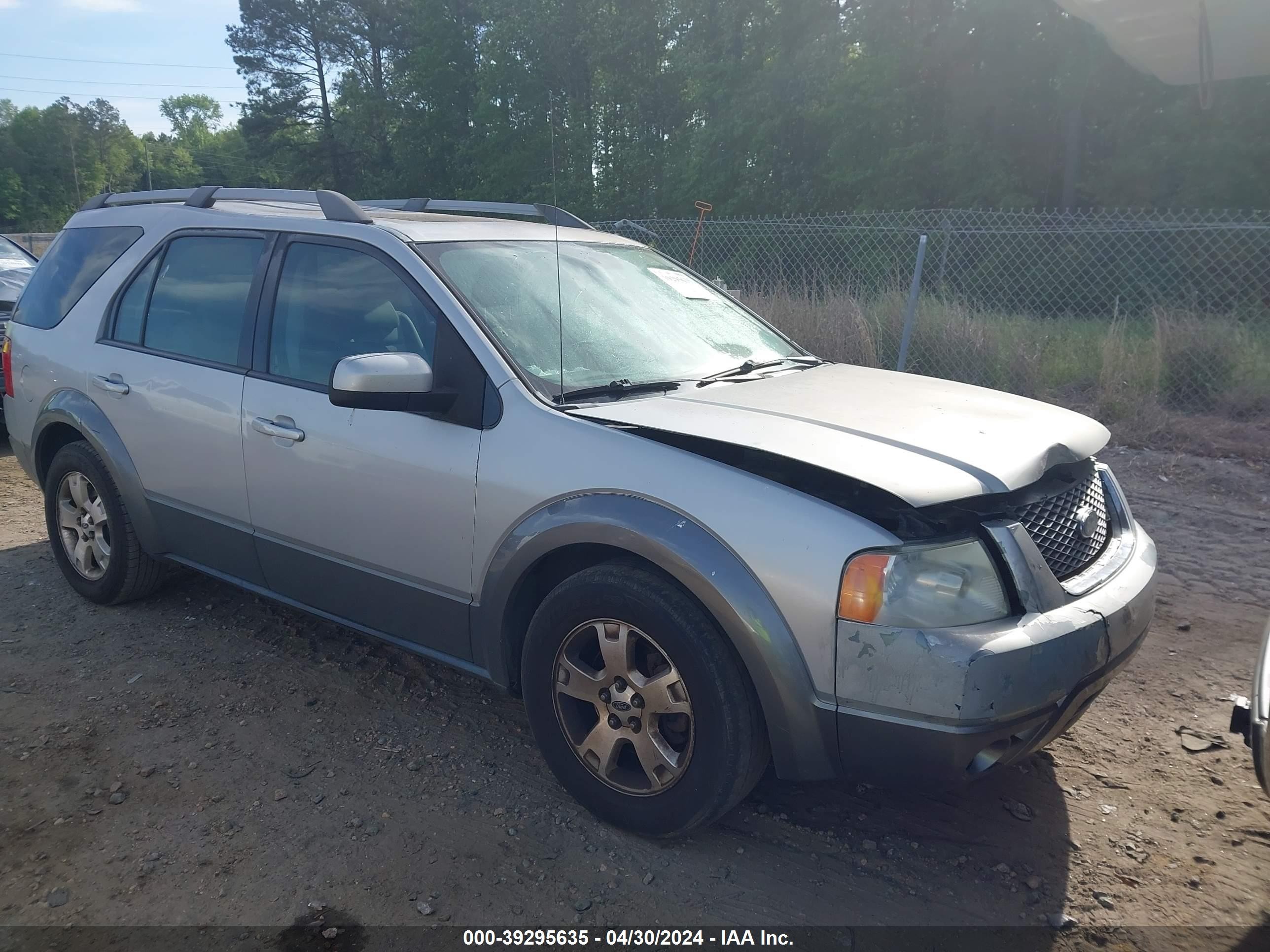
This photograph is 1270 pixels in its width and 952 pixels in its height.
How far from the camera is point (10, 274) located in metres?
9.18

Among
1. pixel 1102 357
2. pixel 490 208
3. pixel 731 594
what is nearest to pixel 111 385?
pixel 490 208

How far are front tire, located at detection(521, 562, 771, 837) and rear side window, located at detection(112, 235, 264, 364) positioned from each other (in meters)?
1.95

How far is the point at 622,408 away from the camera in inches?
120

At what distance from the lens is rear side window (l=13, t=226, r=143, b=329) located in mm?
4590

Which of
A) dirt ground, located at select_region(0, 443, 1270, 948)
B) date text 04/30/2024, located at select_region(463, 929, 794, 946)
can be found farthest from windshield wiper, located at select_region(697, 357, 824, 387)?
date text 04/30/2024, located at select_region(463, 929, 794, 946)

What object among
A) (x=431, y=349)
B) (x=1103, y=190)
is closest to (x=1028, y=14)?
(x=1103, y=190)

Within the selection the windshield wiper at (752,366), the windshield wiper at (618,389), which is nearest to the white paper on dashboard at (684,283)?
the windshield wiper at (752,366)

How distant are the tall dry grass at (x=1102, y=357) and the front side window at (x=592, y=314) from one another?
5236 mm

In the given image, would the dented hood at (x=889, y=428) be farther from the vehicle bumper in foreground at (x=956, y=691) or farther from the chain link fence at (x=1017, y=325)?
the chain link fence at (x=1017, y=325)

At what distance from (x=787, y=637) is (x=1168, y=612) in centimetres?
306

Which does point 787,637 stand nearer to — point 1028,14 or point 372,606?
point 372,606

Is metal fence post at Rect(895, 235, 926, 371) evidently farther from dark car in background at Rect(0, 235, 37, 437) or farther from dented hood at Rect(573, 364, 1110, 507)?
dark car in background at Rect(0, 235, 37, 437)

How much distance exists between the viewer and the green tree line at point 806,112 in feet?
78.3

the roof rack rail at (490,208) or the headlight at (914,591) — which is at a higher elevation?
the roof rack rail at (490,208)
